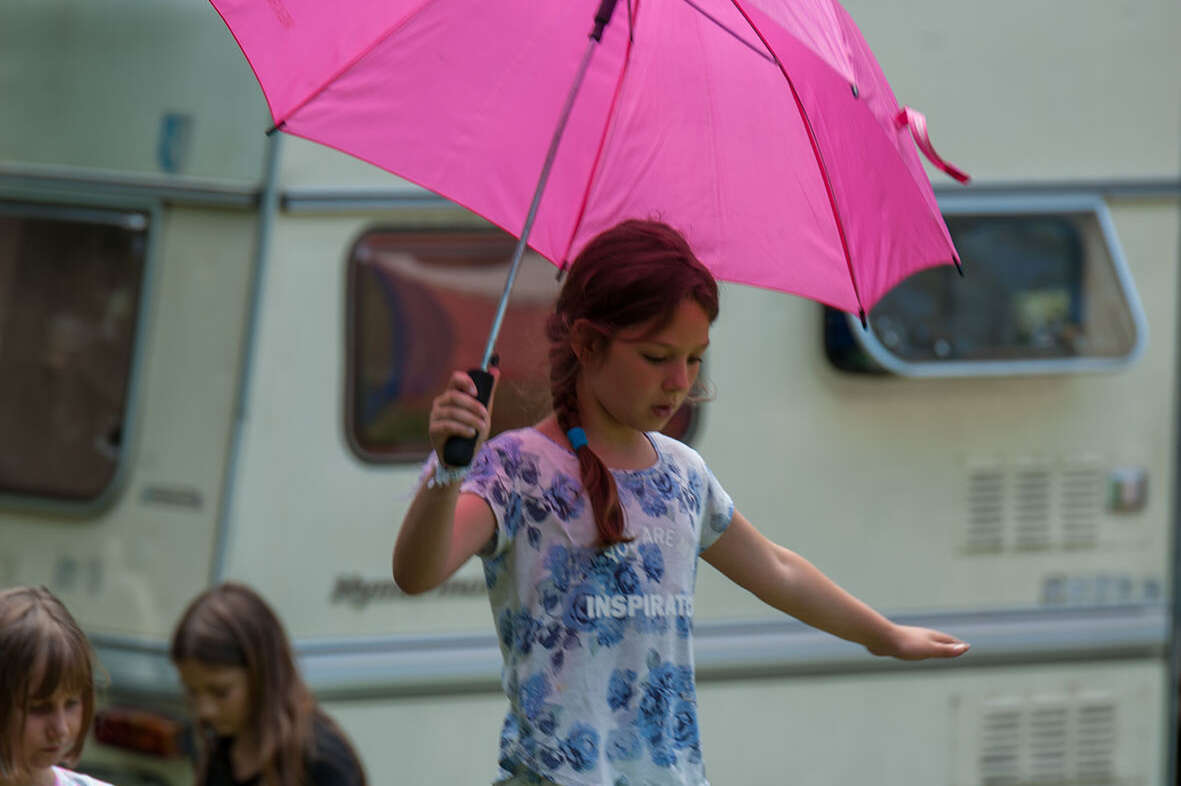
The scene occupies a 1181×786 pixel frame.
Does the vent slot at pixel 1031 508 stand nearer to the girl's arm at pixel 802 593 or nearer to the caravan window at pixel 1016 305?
the caravan window at pixel 1016 305

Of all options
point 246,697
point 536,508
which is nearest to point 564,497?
point 536,508

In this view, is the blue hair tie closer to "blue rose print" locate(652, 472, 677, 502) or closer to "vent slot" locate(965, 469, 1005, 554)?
"blue rose print" locate(652, 472, 677, 502)

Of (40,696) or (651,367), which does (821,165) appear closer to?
(651,367)

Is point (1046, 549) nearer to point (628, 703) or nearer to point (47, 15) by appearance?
point (628, 703)

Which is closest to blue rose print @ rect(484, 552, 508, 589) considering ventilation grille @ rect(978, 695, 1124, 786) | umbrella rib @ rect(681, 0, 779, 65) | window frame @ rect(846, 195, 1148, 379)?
umbrella rib @ rect(681, 0, 779, 65)

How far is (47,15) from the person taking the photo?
3930 mm

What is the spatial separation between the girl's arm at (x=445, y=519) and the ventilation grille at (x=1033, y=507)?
2645 mm

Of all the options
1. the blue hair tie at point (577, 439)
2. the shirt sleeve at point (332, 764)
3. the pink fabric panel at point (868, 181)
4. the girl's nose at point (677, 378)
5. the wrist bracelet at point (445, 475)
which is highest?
the pink fabric panel at point (868, 181)

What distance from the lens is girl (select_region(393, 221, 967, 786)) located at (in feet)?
A: 6.46

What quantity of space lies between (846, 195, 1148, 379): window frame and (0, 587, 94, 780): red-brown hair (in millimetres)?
2498

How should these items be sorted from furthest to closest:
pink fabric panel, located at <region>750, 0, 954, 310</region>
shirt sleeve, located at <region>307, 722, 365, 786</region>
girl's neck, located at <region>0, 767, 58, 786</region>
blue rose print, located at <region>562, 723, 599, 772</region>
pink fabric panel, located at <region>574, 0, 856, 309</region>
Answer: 1. shirt sleeve, located at <region>307, 722, 365, 786</region>
2. pink fabric panel, located at <region>574, 0, 856, 309</region>
3. pink fabric panel, located at <region>750, 0, 954, 310</region>
4. girl's neck, located at <region>0, 767, 58, 786</region>
5. blue rose print, located at <region>562, 723, 599, 772</region>

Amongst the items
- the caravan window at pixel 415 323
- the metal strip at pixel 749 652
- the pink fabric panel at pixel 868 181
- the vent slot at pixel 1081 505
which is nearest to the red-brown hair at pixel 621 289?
the pink fabric panel at pixel 868 181

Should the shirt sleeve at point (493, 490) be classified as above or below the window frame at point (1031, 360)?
below

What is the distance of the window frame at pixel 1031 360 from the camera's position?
4.11m
